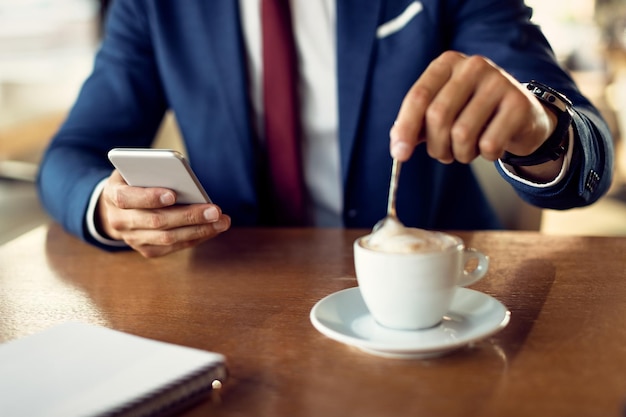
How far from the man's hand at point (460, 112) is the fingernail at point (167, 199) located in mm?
324

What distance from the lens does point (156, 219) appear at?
951mm

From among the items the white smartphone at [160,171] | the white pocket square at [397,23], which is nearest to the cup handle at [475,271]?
the white smartphone at [160,171]

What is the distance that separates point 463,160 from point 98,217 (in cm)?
59

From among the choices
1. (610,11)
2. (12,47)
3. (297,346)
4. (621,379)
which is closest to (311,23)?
(297,346)

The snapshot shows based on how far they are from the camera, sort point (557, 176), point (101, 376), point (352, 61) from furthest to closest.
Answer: point (352, 61) < point (557, 176) < point (101, 376)

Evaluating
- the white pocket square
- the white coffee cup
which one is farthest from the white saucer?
the white pocket square

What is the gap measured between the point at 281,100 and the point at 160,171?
0.52 meters

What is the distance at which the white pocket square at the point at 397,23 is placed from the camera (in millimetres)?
1348

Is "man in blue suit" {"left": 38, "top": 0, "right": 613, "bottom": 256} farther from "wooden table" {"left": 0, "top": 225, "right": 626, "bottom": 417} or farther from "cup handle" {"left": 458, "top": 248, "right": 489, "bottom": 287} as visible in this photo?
"cup handle" {"left": 458, "top": 248, "right": 489, "bottom": 287}

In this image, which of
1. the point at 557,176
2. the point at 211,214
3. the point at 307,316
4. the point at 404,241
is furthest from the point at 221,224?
the point at 557,176

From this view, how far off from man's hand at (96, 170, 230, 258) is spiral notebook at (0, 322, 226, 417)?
0.89 ft

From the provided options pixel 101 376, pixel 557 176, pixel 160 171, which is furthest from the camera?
pixel 557 176

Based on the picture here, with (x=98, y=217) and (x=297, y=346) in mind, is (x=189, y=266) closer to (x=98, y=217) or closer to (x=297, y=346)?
(x=98, y=217)

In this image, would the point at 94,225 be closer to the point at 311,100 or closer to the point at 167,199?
the point at 167,199
